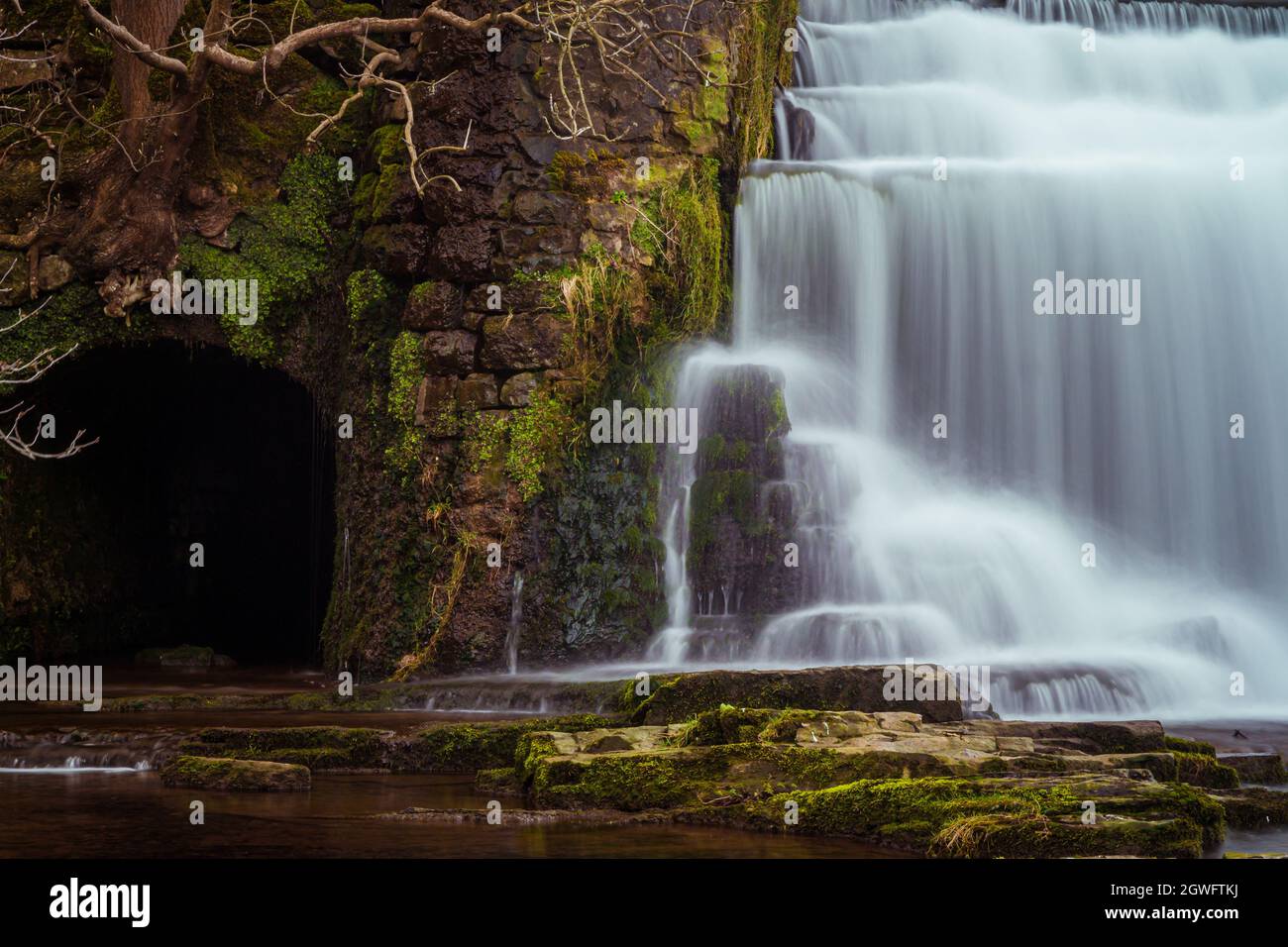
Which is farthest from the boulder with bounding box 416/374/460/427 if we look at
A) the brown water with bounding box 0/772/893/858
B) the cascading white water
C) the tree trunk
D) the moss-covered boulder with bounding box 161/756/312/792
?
the brown water with bounding box 0/772/893/858

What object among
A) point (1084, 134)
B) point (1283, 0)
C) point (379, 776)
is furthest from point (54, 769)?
point (1283, 0)

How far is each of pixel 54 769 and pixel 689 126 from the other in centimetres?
952

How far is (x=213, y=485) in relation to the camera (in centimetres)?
2203

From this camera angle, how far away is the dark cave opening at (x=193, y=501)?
18422mm

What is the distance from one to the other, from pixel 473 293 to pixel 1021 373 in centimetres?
639

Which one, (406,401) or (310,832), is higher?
(406,401)

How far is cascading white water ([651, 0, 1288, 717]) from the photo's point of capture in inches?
559

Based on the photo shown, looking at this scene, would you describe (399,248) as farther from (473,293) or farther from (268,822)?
(268,822)

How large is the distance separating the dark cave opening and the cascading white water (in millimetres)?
5933

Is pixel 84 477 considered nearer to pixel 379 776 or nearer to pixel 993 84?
pixel 379 776

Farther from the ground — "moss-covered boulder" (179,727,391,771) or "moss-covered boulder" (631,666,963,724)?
"moss-covered boulder" (631,666,963,724)

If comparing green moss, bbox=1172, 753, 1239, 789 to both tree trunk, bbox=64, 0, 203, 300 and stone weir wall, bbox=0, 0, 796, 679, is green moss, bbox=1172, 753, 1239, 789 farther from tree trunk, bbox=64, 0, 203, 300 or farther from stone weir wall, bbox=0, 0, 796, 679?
tree trunk, bbox=64, 0, 203, 300

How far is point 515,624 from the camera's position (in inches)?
549

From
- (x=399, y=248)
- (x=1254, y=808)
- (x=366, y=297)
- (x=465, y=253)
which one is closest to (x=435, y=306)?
(x=465, y=253)
